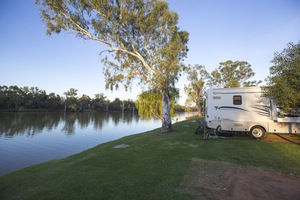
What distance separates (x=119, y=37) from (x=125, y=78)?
4.06 metres

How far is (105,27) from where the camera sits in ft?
49.5

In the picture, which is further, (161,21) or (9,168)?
(161,21)

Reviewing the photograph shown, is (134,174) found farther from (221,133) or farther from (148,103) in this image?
(148,103)

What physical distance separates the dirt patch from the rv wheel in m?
5.92

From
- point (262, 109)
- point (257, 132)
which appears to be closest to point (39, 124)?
point (257, 132)

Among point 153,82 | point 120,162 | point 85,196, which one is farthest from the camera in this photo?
point 153,82

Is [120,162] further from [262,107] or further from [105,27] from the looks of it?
[105,27]

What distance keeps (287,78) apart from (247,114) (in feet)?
12.3

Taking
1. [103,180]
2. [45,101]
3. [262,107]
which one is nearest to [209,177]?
[103,180]

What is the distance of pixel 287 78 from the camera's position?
24.1 feet

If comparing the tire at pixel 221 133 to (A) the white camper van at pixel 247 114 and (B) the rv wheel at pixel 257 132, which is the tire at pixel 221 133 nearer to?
(A) the white camper van at pixel 247 114

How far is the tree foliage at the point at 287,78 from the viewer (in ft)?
23.0

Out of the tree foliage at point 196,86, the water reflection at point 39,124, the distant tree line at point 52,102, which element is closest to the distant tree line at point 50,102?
the distant tree line at point 52,102

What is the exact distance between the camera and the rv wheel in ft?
33.8
